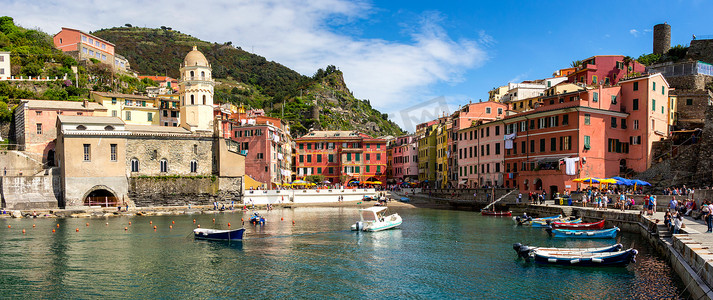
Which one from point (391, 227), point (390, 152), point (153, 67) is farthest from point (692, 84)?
point (153, 67)

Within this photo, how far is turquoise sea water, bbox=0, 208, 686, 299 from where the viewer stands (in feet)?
68.8

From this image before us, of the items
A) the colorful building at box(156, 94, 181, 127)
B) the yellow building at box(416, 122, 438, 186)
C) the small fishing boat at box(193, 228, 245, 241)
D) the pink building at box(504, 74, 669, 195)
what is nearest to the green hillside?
the yellow building at box(416, 122, 438, 186)

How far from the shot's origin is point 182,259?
27938 mm

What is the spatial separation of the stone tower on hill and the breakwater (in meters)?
47.9

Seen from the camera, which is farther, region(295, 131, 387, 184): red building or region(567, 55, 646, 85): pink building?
region(295, 131, 387, 184): red building

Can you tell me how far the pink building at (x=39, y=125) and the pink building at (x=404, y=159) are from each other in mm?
57401

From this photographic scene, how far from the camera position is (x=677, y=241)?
72.4ft

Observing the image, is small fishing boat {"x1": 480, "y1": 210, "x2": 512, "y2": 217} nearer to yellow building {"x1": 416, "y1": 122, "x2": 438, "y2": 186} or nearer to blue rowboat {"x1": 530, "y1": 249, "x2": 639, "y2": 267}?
blue rowboat {"x1": 530, "y1": 249, "x2": 639, "y2": 267}

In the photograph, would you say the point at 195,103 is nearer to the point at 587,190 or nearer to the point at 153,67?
the point at 587,190

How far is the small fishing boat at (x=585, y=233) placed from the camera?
32.7m

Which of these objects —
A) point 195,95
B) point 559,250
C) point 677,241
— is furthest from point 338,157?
point 677,241

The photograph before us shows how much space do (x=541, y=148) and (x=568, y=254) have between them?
29678 mm

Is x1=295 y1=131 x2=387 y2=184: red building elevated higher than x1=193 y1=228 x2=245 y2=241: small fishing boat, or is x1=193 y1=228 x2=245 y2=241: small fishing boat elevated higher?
x1=295 y1=131 x2=387 y2=184: red building

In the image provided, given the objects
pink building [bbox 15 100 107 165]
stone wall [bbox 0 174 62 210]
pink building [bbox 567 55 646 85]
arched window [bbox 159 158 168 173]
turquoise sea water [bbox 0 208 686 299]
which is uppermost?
pink building [bbox 567 55 646 85]
